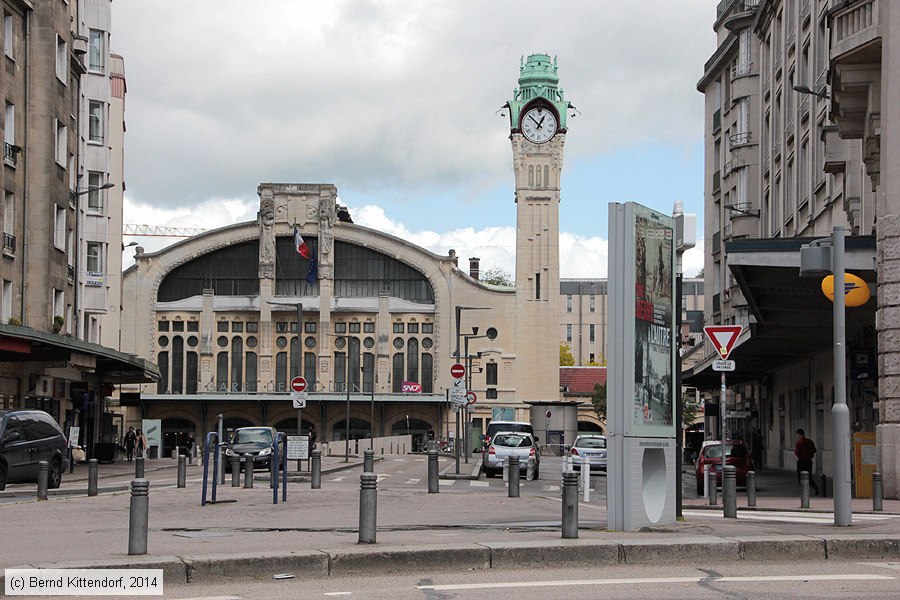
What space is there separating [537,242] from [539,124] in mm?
9189

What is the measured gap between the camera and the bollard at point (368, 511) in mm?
14195

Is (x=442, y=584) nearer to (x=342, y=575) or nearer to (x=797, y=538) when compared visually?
(x=342, y=575)

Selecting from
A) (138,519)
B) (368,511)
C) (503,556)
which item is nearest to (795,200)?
(368,511)

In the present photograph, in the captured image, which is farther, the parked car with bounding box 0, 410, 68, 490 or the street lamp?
the parked car with bounding box 0, 410, 68, 490

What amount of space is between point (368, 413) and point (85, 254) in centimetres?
4445

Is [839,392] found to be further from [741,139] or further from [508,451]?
[741,139]

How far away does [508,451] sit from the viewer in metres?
42.0

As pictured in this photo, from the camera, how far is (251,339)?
101 meters

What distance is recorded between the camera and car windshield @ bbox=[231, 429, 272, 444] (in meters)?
40.0

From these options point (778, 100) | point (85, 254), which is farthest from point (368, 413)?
point (778, 100)

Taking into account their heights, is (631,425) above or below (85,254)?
below

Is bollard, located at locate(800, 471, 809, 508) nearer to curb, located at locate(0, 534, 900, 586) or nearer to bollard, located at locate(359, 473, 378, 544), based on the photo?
curb, located at locate(0, 534, 900, 586)

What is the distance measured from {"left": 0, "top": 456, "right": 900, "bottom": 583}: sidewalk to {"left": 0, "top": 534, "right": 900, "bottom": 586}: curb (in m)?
0.01

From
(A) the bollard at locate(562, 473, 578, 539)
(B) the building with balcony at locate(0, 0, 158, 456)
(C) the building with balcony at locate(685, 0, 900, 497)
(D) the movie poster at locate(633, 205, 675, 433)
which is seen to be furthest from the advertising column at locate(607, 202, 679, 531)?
(B) the building with balcony at locate(0, 0, 158, 456)
